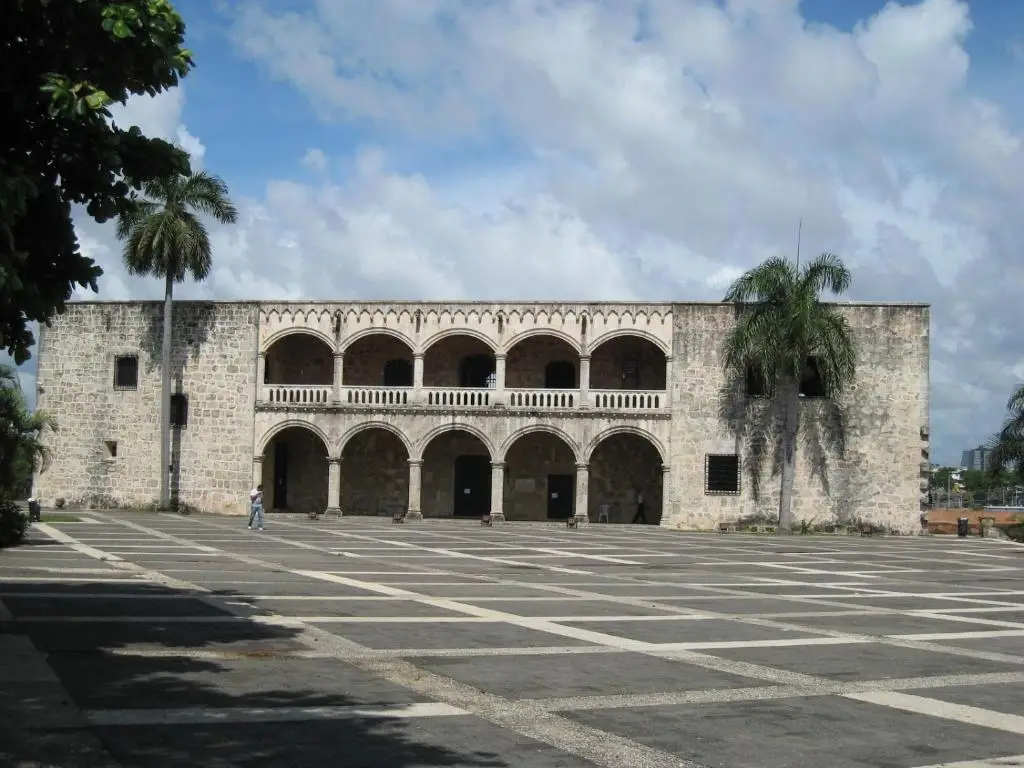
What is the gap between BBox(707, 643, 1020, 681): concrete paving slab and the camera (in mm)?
10516

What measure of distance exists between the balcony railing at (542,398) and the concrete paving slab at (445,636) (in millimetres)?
25413

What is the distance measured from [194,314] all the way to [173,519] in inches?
321

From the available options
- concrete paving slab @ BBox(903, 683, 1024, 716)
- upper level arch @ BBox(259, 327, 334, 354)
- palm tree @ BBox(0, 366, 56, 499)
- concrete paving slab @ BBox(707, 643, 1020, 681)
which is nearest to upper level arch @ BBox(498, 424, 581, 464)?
upper level arch @ BBox(259, 327, 334, 354)

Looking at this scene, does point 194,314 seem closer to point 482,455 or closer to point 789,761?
point 482,455

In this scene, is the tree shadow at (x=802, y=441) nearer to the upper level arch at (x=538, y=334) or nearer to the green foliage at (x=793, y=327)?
the green foliage at (x=793, y=327)

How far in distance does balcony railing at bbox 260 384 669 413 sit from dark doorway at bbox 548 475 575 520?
11.3 feet

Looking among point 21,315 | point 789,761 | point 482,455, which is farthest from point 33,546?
point 482,455

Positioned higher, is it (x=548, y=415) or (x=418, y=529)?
(x=548, y=415)

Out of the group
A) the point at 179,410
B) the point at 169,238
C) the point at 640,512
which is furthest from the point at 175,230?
the point at 640,512

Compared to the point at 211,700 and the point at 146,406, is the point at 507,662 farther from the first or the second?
the point at 146,406

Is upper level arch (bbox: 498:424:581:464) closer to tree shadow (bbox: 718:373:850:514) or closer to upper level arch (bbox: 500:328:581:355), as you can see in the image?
upper level arch (bbox: 500:328:581:355)

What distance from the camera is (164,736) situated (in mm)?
7152

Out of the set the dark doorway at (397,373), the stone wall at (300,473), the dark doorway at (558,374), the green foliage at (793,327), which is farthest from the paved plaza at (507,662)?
the dark doorway at (397,373)

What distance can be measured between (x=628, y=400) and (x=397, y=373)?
347 inches
